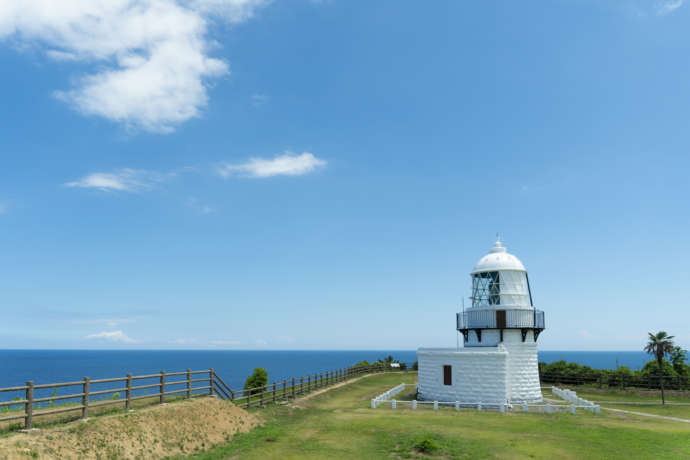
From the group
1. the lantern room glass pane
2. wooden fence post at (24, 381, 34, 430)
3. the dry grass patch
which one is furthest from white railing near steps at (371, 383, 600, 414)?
wooden fence post at (24, 381, 34, 430)

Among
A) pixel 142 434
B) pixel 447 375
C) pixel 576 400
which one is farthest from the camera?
pixel 447 375

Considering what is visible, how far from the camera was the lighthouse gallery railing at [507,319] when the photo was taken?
32188 millimetres

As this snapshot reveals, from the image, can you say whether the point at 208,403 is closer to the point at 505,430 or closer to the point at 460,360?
the point at 505,430

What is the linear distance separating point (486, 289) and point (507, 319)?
303cm

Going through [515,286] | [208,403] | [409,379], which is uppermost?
[515,286]

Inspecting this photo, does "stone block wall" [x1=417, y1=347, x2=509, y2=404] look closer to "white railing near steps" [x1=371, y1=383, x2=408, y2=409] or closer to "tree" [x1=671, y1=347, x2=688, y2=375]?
"white railing near steps" [x1=371, y1=383, x2=408, y2=409]

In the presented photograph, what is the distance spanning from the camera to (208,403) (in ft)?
69.5

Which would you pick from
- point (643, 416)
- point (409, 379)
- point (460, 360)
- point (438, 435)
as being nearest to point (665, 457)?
point (438, 435)

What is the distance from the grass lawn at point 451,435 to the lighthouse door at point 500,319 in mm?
7467

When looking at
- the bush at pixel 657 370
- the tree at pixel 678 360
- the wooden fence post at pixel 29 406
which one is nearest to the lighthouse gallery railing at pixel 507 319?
the bush at pixel 657 370

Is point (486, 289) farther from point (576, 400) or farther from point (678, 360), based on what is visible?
point (678, 360)

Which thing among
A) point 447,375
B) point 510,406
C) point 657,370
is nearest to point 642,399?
point 657,370

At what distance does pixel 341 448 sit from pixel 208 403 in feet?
23.3

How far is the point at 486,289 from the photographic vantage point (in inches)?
1361
